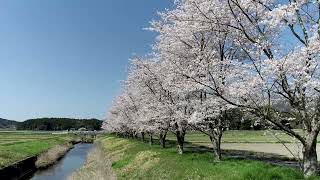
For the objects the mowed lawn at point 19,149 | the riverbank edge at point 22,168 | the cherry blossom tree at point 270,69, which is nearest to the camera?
the cherry blossom tree at point 270,69

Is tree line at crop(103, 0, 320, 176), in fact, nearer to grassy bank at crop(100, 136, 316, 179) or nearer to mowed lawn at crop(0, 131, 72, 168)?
grassy bank at crop(100, 136, 316, 179)

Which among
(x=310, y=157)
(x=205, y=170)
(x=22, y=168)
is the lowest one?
(x=22, y=168)

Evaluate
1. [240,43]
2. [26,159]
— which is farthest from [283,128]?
[26,159]

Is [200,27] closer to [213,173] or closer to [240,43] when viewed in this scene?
[240,43]

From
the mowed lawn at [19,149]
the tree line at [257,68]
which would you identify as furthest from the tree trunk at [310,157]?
the mowed lawn at [19,149]

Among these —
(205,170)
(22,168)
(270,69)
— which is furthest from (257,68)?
(22,168)

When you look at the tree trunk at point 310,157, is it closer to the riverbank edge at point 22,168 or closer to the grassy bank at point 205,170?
the grassy bank at point 205,170

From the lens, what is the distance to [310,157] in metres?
18.2

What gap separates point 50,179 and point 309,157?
34334mm

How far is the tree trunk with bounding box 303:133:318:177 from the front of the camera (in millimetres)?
17891

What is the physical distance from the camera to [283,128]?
17.3 metres

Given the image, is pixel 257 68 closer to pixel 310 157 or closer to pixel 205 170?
pixel 310 157

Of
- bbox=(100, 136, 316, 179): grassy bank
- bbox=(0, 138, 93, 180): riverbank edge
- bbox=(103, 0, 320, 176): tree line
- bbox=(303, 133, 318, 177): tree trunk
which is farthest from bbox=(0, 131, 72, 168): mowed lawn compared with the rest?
bbox=(303, 133, 318, 177): tree trunk

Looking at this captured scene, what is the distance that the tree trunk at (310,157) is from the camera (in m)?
17.9
